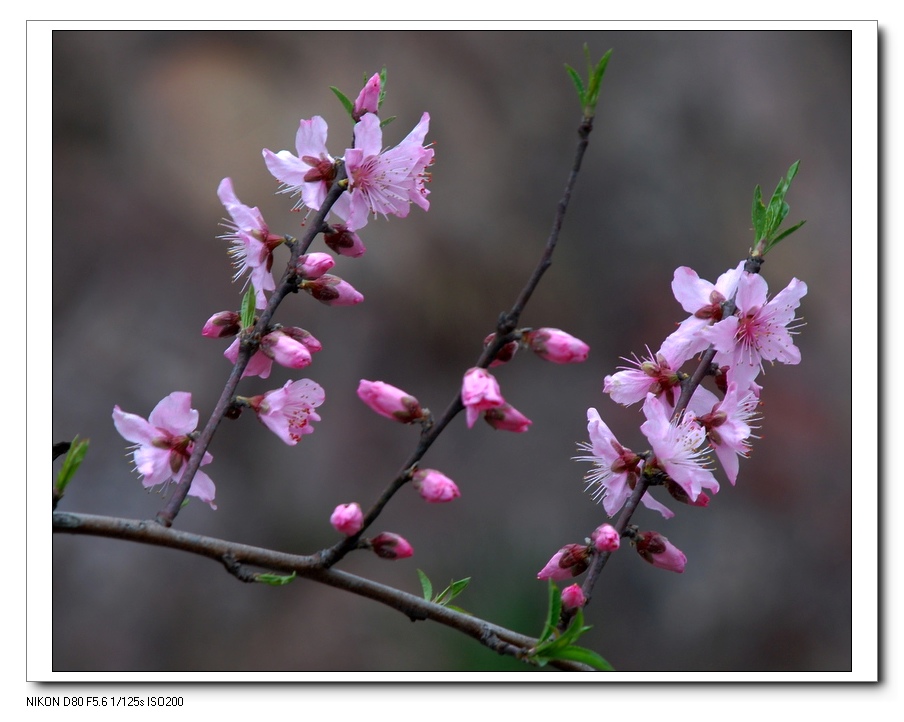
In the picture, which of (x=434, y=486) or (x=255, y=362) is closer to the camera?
(x=434, y=486)

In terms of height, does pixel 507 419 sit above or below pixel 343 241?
below

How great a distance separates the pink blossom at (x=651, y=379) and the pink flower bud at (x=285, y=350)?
36 centimetres

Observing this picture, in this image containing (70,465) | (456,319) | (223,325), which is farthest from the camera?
(456,319)

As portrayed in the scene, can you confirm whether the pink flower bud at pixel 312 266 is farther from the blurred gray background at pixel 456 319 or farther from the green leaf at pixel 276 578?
the blurred gray background at pixel 456 319

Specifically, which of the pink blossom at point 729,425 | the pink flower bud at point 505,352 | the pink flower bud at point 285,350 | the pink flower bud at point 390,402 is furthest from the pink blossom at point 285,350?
the pink blossom at point 729,425

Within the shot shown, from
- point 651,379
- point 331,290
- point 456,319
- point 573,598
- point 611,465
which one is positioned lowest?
point 573,598

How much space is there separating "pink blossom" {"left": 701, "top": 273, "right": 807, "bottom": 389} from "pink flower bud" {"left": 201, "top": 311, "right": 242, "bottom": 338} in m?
0.56

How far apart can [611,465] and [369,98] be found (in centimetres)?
51

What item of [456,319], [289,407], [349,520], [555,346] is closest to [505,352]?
[555,346]

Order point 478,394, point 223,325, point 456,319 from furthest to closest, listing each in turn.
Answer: point 456,319, point 223,325, point 478,394

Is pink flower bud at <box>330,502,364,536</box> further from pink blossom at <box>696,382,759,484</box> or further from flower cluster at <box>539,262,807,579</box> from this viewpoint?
pink blossom at <box>696,382,759,484</box>

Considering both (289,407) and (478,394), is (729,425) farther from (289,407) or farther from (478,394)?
(289,407)

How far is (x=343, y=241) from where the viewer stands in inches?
40.0
